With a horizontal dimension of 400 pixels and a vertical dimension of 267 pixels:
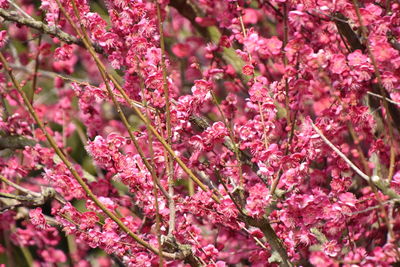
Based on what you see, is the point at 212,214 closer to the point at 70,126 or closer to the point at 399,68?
the point at 399,68

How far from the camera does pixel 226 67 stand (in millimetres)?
4363

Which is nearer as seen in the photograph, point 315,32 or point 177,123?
point 177,123

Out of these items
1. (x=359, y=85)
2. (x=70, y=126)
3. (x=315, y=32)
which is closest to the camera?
(x=359, y=85)

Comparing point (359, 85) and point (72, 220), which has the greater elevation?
point (359, 85)

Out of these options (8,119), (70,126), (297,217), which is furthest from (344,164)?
(70,126)

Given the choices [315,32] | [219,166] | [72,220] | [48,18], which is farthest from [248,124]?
[48,18]

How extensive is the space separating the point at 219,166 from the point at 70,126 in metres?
2.70

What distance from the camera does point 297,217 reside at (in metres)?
2.92

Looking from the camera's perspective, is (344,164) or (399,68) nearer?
(399,68)

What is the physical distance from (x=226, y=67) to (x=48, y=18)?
1.44 m

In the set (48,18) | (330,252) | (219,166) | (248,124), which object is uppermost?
(48,18)

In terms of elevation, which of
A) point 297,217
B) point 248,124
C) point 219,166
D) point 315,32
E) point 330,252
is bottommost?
point 330,252

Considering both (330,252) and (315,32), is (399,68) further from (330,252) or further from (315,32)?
(330,252)

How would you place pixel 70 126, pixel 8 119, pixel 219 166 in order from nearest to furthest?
1. pixel 219 166
2. pixel 8 119
3. pixel 70 126
